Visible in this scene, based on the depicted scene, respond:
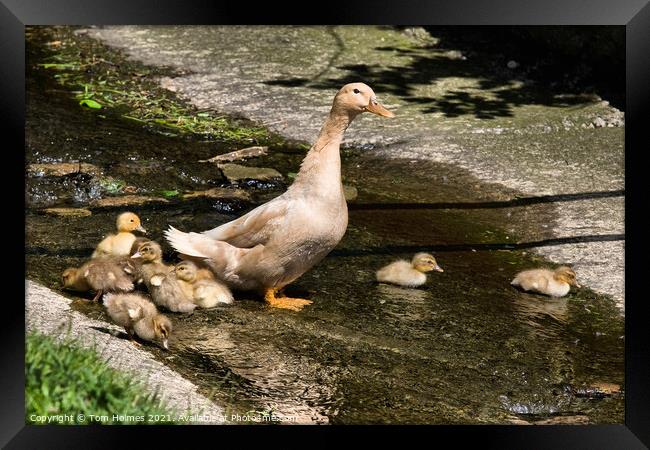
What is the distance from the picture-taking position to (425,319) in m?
6.75

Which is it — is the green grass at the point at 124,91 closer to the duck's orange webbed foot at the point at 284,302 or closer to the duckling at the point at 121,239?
the duckling at the point at 121,239

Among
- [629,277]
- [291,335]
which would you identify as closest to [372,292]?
[291,335]

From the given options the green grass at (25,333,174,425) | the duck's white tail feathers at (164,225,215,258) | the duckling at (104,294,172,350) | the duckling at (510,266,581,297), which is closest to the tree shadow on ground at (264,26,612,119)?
the duckling at (510,266,581,297)

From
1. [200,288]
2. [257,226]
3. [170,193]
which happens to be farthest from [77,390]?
[170,193]

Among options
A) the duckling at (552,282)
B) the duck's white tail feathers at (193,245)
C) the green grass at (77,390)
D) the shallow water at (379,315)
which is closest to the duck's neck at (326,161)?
the duck's white tail feathers at (193,245)

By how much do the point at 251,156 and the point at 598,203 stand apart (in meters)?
2.72

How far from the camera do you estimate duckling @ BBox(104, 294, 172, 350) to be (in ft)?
20.1

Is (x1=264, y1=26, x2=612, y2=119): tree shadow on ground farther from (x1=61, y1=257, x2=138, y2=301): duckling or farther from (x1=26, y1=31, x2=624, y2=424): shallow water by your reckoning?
(x1=61, y1=257, x2=138, y2=301): duckling

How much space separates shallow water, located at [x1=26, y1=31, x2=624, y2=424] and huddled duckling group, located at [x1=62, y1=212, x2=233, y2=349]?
103 millimetres

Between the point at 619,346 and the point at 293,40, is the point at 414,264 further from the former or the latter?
the point at 293,40

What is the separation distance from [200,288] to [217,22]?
182cm

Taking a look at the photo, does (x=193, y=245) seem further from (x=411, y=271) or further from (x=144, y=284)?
(x=411, y=271)

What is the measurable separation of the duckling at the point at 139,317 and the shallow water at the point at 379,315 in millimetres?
100

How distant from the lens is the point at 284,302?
6777 millimetres
